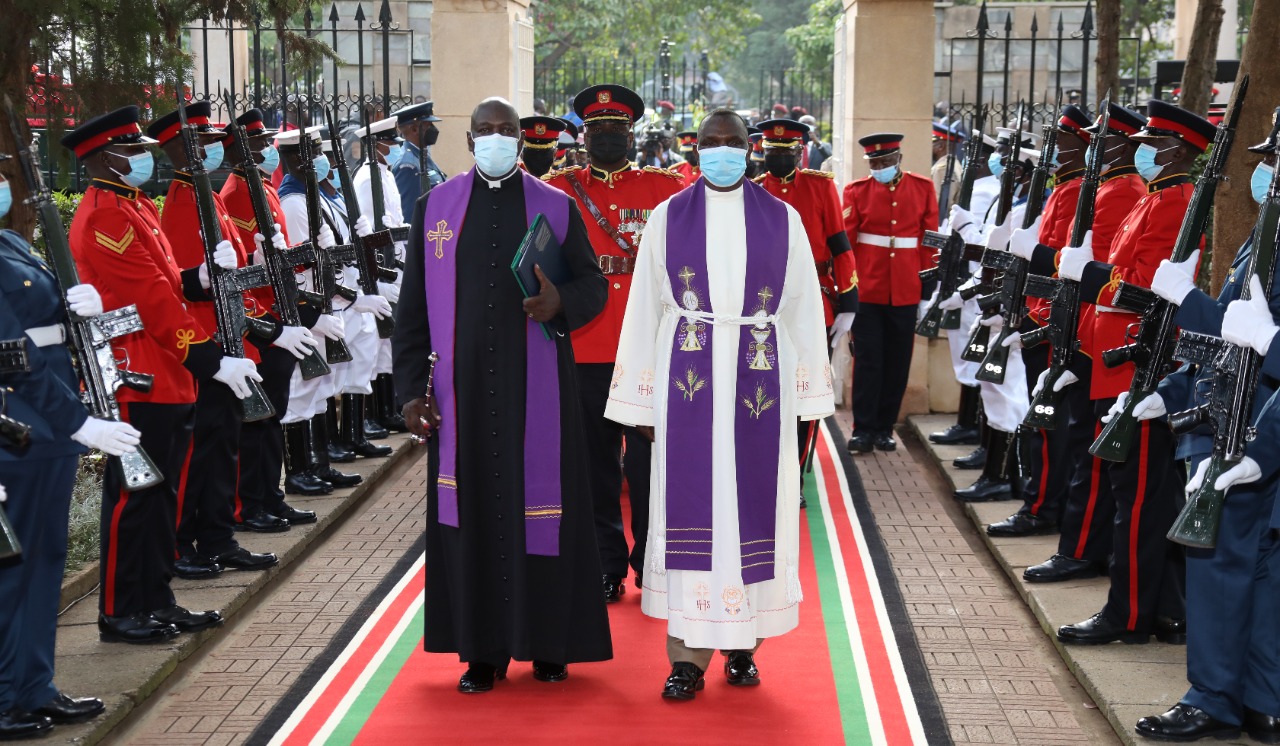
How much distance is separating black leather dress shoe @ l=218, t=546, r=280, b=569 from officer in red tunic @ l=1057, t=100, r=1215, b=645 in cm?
375

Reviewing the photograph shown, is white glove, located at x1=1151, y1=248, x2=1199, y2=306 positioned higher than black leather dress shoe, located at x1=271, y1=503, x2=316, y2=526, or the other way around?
white glove, located at x1=1151, y1=248, x2=1199, y2=306

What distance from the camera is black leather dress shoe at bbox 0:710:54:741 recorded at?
17.6 feet

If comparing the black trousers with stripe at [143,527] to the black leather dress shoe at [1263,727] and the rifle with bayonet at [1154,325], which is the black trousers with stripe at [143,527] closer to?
the rifle with bayonet at [1154,325]

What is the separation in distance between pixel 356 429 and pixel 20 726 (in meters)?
5.42

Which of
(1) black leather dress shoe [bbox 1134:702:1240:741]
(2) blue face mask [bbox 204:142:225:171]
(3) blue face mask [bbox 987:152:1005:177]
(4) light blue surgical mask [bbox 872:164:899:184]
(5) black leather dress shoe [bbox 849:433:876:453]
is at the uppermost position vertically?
(2) blue face mask [bbox 204:142:225:171]

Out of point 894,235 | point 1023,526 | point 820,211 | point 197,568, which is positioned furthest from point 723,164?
point 894,235

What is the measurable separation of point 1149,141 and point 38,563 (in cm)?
463

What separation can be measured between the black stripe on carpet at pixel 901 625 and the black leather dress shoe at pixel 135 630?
3.04 metres

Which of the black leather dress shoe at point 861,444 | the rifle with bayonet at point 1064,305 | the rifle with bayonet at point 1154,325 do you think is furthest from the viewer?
the black leather dress shoe at point 861,444

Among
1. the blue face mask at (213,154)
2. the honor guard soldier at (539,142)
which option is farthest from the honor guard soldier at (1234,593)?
the blue face mask at (213,154)

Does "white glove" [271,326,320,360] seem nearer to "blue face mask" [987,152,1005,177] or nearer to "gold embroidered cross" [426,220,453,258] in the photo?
"gold embroidered cross" [426,220,453,258]

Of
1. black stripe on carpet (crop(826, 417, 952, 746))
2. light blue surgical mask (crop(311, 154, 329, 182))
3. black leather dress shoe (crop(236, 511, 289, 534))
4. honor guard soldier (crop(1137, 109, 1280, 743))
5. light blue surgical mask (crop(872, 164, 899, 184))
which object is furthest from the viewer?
light blue surgical mask (crop(872, 164, 899, 184))

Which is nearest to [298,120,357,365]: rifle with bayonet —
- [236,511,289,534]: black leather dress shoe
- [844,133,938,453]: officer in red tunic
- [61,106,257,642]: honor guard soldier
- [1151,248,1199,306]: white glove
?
[236,511,289,534]: black leather dress shoe

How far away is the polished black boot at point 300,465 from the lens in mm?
9500
